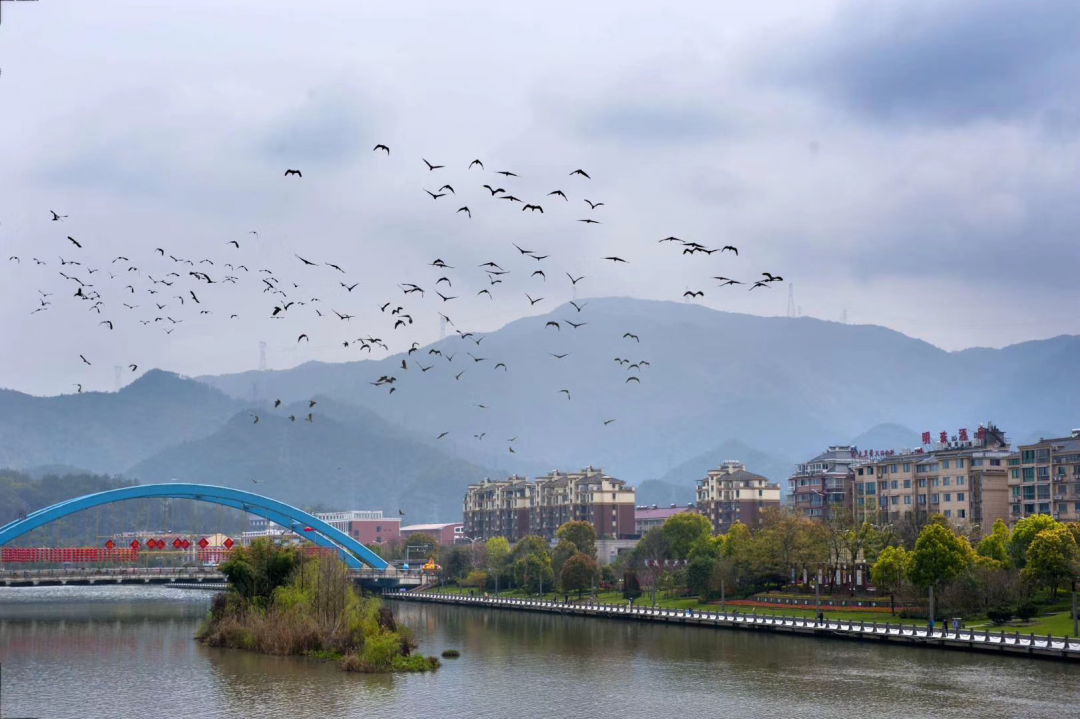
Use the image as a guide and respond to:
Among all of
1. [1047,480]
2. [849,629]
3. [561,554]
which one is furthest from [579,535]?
[849,629]

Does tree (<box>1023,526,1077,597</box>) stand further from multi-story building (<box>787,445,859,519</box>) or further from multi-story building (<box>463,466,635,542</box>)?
multi-story building (<box>463,466,635,542</box>)

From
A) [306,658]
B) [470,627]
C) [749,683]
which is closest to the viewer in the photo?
[749,683]

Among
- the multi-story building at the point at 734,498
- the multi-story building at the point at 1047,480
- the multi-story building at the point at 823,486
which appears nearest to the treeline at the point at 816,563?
the multi-story building at the point at 1047,480

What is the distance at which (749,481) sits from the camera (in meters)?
172

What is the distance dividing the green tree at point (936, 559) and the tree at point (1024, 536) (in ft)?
30.9

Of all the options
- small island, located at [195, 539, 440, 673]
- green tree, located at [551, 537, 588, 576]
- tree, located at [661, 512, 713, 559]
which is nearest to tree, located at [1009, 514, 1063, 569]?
small island, located at [195, 539, 440, 673]

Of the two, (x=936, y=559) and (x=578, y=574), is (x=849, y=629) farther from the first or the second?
(x=578, y=574)

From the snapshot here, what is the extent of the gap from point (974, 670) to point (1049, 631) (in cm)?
1224

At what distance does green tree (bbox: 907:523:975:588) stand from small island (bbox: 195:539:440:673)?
32.9 meters

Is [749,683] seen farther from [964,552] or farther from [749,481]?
[749,481]

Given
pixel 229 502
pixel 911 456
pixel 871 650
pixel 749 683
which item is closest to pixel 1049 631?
pixel 871 650

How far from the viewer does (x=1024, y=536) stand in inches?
3489

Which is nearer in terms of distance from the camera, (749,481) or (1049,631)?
(1049,631)

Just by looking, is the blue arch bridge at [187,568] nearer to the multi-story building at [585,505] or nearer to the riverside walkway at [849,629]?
the riverside walkway at [849,629]
